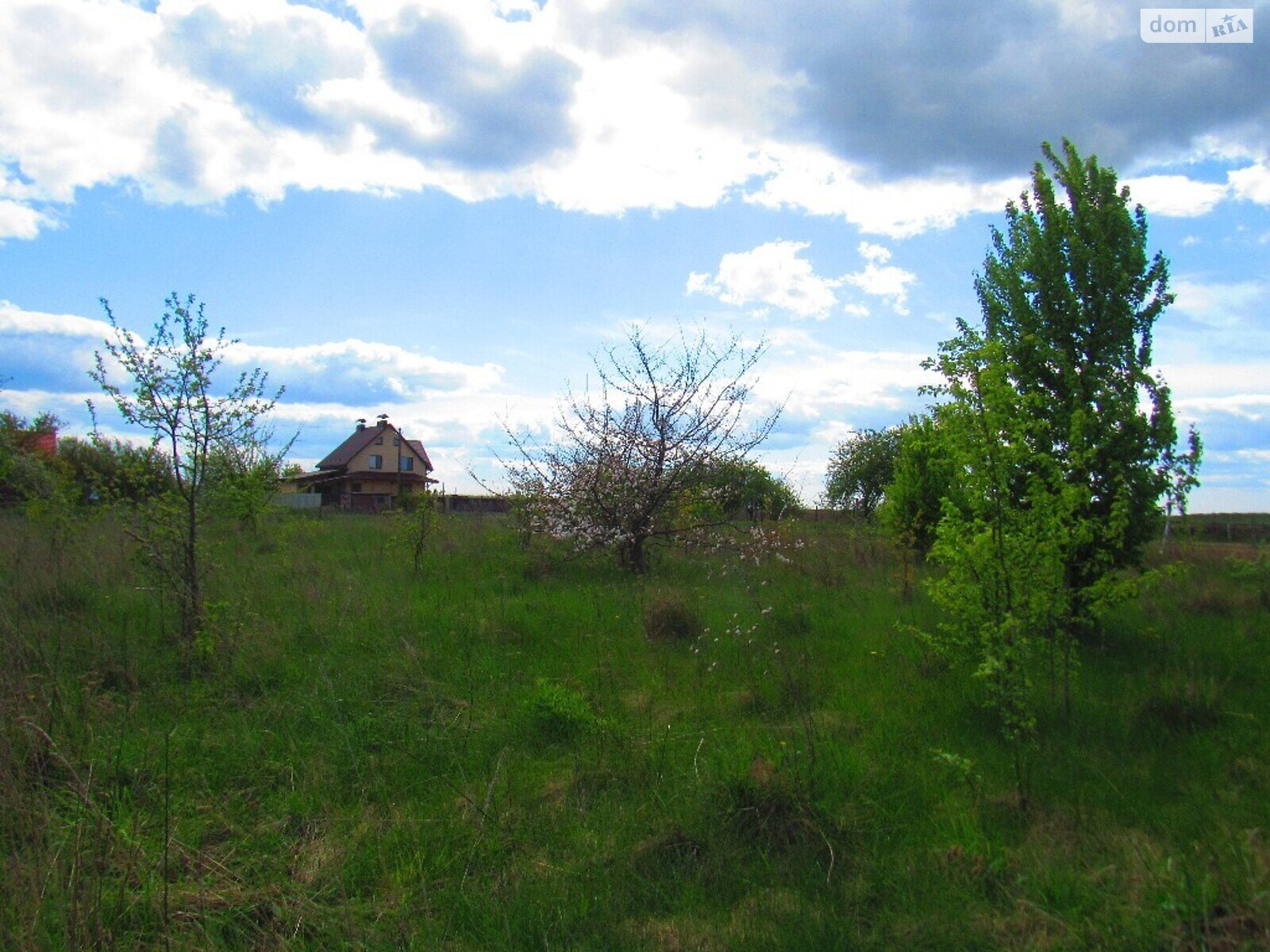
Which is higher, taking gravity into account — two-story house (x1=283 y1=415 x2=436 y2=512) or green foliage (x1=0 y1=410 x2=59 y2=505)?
two-story house (x1=283 y1=415 x2=436 y2=512)

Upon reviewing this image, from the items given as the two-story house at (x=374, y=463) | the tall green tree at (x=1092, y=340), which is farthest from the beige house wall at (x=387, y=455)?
the tall green tree at (x=1092, y=340)

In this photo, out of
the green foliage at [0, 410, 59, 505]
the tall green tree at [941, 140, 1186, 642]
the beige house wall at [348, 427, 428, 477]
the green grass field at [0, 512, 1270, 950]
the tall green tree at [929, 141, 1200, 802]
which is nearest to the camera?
the green grass field at [0, 512, 1270, 950]

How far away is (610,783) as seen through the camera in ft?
16.6

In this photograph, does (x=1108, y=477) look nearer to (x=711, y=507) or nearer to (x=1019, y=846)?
(x=1019, y=846)

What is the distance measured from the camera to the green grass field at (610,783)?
3.59 meters

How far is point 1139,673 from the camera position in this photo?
21.5ft

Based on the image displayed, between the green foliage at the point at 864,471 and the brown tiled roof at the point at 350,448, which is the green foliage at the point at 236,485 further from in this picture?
the brown tiled roof at the point at 350,448

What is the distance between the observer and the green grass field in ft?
11.8

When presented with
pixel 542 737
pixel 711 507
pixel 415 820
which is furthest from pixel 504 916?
pixel 711 507

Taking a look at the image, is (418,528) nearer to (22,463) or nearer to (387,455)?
(22,463)

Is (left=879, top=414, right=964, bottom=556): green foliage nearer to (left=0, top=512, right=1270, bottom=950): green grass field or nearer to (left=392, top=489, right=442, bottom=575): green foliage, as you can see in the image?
(left=0, top=512, right=1270, bottom=950): green grass field

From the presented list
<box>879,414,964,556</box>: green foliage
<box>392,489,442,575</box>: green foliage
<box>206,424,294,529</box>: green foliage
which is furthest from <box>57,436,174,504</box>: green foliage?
→ <box>879,414,964,556</box>: green foliage

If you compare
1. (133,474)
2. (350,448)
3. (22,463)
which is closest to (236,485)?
(133,474)

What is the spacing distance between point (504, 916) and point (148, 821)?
7.20 feet
